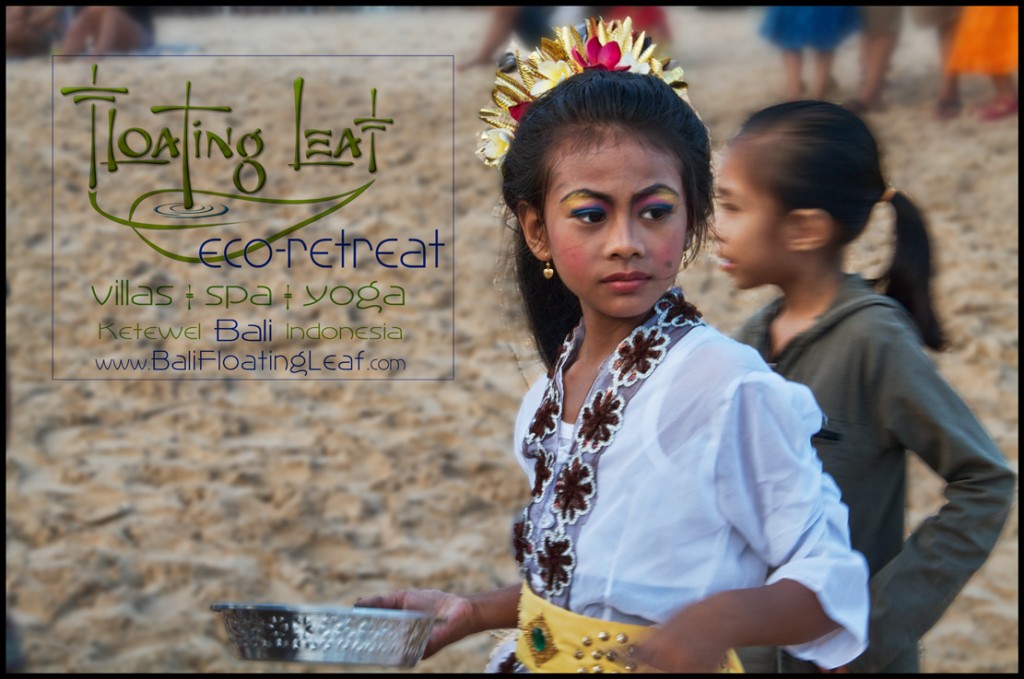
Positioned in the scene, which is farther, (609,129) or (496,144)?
(496,144)

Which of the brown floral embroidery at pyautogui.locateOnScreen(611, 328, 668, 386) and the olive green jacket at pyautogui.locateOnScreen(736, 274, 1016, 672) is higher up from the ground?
the brown floral embroidery at pyautogui.locateOnScreen(611, 328, 668, 386)

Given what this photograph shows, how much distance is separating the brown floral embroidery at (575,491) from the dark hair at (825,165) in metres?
0.68

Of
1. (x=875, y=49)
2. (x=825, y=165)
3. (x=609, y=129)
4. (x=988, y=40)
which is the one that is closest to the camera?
(x=609, y=129)

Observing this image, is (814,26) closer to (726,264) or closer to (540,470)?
(726,264)

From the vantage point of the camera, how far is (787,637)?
1.36 meters

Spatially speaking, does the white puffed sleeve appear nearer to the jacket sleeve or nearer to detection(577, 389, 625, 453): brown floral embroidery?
detection(577, 389, 625, 453): brown floral embroidery

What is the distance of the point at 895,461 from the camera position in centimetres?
188

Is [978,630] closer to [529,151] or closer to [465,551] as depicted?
[465,551]

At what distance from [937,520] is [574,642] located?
65 cm

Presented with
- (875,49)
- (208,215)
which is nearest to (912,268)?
(208,215)

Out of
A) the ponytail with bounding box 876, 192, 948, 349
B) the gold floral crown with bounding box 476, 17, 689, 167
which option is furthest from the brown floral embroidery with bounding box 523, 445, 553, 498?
the ponytail with bounding box 876, 192, 948, 349

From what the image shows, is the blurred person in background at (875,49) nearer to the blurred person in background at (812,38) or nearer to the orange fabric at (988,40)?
the blurred person in background at (812,38)

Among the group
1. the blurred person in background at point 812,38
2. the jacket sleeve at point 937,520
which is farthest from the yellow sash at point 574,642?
the blurred person in background at point 812,38

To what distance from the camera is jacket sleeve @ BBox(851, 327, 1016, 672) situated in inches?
70.4
